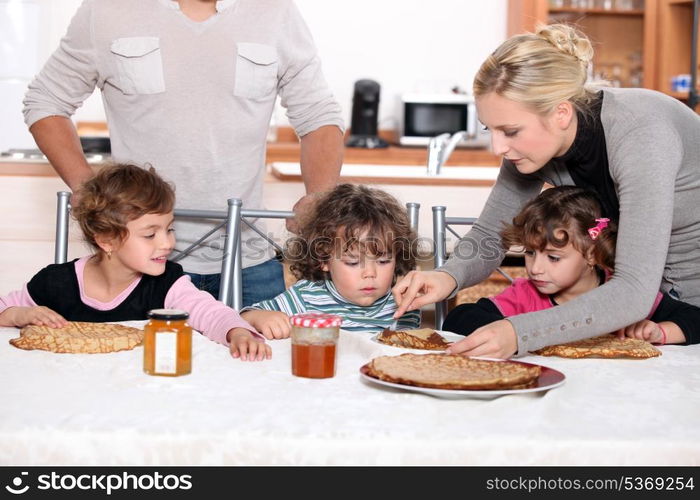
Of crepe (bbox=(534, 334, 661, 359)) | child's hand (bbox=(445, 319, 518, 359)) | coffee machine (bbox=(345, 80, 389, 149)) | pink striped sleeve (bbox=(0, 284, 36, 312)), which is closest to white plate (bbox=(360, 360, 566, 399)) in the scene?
child's hand (bbox=(445, 319, 518, 359))

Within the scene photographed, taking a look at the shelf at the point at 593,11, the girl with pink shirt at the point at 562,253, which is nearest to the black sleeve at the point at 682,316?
the girl with pink shirt at the point at 562,253

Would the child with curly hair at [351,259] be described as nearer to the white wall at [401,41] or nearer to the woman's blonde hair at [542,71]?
the woman's blonde hair at [542,71]

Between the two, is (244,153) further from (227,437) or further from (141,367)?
(227,437)

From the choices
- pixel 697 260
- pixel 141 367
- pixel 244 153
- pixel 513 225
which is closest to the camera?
pixel 141 367

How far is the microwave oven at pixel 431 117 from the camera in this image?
18.0 feet

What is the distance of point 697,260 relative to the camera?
179 cm

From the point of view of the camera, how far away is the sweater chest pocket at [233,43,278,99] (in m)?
2.19

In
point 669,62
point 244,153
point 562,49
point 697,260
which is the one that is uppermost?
point 669,62

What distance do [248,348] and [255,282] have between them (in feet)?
2.63

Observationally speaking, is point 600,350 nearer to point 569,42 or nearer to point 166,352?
point 569,42

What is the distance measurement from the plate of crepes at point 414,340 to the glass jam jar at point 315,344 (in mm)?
271

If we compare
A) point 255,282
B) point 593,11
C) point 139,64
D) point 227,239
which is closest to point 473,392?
point 227,239
